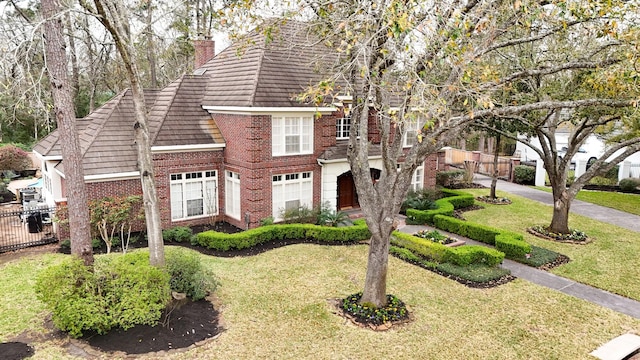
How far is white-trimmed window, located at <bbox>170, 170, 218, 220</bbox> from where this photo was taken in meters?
17.1

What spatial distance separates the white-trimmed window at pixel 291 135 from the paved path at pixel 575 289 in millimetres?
8840

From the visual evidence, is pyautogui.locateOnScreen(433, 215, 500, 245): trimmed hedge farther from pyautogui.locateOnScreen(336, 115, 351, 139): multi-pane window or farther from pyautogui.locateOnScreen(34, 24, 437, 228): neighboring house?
pyautogui.locateOnScreen(336, 115, 351, 139): multi-pane window

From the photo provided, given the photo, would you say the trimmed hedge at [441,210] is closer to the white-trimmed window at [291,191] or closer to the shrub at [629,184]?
the white-trimmed window at [291,191]

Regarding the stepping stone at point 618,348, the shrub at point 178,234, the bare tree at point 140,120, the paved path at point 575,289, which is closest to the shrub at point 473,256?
the paved path at point 575,289

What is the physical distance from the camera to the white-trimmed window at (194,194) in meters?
17.1

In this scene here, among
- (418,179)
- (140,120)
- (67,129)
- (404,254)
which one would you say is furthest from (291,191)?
(67,129)

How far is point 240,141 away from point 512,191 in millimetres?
17818

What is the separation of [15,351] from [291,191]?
11299 millimetres

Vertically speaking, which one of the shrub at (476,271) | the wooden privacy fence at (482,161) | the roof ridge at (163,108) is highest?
the roof ridge at (163,108)

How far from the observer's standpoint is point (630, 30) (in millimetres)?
9344

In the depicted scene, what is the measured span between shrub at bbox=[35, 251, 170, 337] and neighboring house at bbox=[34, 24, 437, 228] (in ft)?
22.4

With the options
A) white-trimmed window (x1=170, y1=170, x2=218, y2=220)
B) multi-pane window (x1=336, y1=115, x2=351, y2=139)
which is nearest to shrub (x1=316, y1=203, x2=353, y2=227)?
multi-pane window (x1=336, y1=115, x2=351, y2=139)

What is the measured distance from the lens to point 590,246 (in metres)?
16.3

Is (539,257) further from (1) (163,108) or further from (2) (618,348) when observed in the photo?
(1) (163,108)
